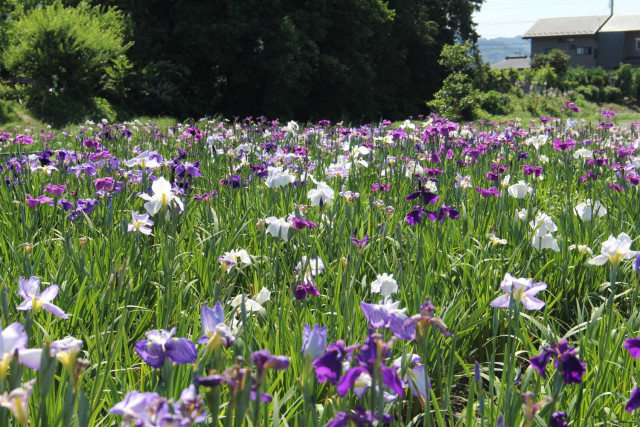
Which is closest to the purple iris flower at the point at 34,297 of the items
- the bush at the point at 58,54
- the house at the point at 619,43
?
the bush at the point at 58,54

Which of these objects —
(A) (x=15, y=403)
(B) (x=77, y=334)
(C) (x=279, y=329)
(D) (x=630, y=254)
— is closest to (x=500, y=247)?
(D) (x=630, y=254)

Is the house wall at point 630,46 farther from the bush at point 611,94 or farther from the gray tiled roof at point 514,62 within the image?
the bush at point 611,94

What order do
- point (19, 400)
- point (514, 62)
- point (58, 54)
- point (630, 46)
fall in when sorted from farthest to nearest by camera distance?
point (514, 62) < point (630, 46) < point (58, 54) < point (19, 400)

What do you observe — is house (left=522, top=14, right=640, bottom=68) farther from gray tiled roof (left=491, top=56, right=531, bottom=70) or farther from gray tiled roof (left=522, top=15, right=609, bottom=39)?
gray tiled roof (left=491, top=56, right=531, bottom=70)

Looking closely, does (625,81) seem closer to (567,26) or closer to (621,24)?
(621,24)

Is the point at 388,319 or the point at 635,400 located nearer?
the point at 635,400

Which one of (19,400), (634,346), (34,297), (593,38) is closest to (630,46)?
(593,38)

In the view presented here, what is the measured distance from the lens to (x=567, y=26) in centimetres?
6119

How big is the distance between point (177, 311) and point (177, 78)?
18.9 meters

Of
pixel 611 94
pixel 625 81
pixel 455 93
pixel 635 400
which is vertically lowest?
pixel 635 400

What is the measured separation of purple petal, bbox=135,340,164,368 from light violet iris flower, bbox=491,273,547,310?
0.74m

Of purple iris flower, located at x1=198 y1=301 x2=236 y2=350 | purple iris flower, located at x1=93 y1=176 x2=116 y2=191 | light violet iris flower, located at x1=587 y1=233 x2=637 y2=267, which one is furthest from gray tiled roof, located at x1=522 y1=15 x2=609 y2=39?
purple iris flower, located at x1=198 y1=301 x2=236 y2=350

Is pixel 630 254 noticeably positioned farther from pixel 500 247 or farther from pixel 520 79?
pixel 520 79

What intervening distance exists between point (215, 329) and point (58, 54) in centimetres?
1744
